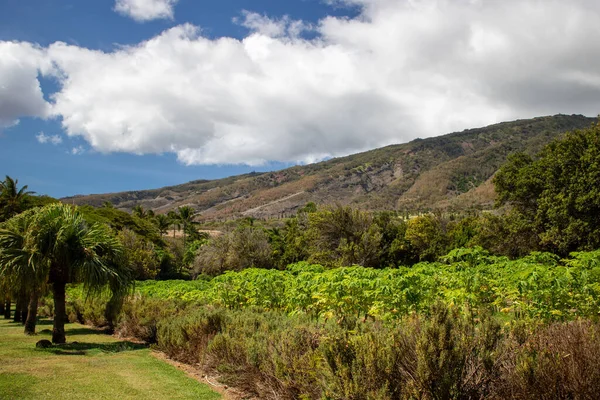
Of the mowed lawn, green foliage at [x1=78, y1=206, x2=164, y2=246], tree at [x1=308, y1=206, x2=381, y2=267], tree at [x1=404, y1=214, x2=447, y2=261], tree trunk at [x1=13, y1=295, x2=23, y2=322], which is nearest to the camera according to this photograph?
the mowed lawn

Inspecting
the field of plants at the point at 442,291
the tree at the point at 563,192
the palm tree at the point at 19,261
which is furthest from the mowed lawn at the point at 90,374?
the tree at the point at 563,192

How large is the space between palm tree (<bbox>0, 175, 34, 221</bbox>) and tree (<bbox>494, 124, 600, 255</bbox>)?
132 ft

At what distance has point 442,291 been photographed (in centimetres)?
732

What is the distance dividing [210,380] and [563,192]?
75.6 ft

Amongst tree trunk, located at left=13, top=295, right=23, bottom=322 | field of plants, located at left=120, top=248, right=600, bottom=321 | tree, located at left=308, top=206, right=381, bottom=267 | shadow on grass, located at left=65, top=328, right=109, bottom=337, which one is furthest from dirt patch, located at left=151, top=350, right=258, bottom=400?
tree, located at left=308, top=206, right=381, bottom=267

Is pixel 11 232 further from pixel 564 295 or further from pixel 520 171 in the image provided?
pixel 520 171

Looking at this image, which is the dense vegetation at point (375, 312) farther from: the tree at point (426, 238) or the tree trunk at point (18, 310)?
the tree at point (426, 238)

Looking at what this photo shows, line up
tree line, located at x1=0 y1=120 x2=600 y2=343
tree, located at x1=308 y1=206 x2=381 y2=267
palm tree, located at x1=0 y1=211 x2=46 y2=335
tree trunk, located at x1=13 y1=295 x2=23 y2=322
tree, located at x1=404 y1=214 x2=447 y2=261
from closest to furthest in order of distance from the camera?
palm tree, located at x1=0 y1=211 x2=46 y2=335
tree line, located at x1=0 y1=120 x2=600 y2=343
tree trunk, located at x1=13 y1=295 x2=23 y2=322
tree, located at x1=308 y1=206 x2=381 y2=267
tree, located at x1=404 y1=214 x2=447 y2=261

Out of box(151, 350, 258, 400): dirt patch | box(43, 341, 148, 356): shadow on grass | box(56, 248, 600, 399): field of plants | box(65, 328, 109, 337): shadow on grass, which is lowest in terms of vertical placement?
box(65, 328, 109, 337): shadow on grass

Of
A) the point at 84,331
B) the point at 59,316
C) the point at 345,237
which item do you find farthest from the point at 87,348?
the point at 345,237

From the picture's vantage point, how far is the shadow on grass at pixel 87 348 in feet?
33.0

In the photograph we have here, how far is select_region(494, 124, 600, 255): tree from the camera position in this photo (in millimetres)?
21438

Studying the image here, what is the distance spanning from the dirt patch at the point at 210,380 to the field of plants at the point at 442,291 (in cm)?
184

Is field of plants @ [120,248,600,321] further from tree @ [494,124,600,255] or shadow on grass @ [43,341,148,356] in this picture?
tree @ [494,124,600,255]
